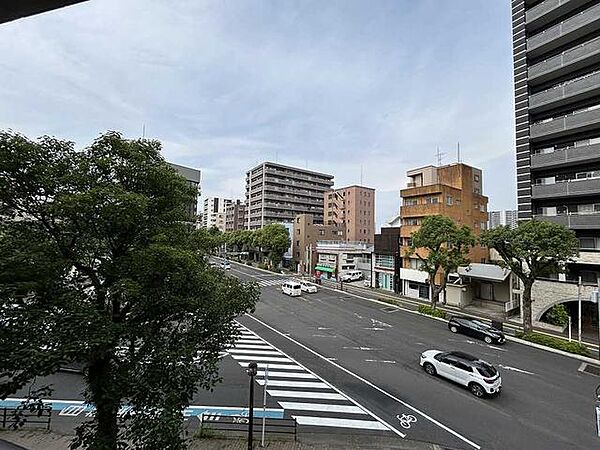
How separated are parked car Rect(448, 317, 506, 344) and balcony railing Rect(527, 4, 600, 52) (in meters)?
22.5

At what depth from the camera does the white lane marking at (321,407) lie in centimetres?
1139

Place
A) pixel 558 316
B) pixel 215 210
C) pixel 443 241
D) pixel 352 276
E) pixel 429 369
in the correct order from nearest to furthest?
pixel 429 369, pixel 558 316, pixel 443 241, pixel 352 276, pixel 215 210

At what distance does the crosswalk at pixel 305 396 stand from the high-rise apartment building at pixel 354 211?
2177 inches

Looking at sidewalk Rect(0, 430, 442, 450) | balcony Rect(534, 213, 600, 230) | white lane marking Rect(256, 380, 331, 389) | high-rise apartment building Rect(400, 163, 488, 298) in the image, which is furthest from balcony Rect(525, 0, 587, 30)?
white lane marking Rect(256, 380, 331, 389)

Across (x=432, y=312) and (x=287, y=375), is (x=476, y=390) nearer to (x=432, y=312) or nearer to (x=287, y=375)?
(x=287, y=375)

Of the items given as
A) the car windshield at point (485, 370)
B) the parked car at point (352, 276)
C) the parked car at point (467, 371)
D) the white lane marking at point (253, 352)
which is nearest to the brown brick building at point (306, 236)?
the parked car at point (352, 276)

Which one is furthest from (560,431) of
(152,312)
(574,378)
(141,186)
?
(141,186)

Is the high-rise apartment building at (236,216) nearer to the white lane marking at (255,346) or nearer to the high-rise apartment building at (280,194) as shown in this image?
the high-rise apartment building at (280,194)

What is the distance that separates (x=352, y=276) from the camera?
47438 mm

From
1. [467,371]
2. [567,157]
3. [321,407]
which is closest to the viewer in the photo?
[321,407]

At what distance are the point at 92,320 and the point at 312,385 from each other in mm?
10013

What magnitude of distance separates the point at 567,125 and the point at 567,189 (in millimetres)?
4729

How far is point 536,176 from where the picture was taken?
26359mm

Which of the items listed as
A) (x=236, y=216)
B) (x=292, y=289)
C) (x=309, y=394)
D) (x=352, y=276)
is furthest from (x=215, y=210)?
(x=309, y=394)
